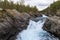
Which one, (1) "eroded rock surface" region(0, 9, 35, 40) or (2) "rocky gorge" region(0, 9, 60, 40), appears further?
(1) "eroded rock surface" region(0, 9, 35, 40)

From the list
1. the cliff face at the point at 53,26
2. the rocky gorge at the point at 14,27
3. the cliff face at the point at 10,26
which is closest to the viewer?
the cliff face at the point at 53,26

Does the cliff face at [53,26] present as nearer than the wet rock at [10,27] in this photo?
Yes

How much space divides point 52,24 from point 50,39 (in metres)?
2.17

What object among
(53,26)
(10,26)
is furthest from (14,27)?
(53,26)

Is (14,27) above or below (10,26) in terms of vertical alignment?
below

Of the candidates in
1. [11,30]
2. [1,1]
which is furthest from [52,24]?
[1,1]

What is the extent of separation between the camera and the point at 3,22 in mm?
25344

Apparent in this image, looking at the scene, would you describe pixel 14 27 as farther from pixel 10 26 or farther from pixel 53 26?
pixel 53 26

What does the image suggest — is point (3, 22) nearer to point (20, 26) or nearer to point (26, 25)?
point (20, 26)

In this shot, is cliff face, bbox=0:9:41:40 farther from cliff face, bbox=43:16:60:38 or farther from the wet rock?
cliff face, bbox=43:16:60:38

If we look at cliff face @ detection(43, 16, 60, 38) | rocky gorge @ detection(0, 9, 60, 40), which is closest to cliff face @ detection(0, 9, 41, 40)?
rocky gorge @ detection(0, 9, 60, 40)

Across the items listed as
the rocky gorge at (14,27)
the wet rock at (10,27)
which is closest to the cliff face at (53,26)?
the rocky gorge at (14,27)

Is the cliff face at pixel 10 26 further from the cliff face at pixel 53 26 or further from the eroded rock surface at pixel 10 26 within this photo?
the cliff face at pixel 53 26

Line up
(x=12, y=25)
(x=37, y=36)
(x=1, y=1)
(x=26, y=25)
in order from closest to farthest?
(x=37, y=36)
(x=12, y=25)
(x=26, y=25)
(x=1, y=1)
